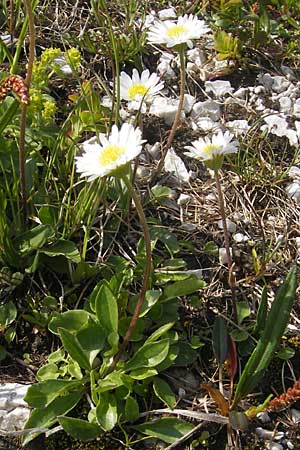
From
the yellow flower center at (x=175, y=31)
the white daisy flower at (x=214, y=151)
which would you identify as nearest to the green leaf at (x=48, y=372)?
the white daisy flower at (x=214, y=151)

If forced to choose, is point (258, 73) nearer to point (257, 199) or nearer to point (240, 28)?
point (240, 28)

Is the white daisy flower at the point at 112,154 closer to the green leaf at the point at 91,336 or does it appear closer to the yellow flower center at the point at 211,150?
the yellow flower center at the point at 211,150

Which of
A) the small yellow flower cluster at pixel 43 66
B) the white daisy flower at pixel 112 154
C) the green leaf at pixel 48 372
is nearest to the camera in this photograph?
the white daisy flower at pixel 112 154

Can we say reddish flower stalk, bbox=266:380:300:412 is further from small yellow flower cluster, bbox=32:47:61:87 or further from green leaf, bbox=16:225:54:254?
small yellow flower cluster, bbox=32:47:61:87

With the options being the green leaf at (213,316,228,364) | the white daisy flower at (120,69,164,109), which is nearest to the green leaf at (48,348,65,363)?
the green leaf at (213,316,228,364)

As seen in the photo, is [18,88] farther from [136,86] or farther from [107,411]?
[107,411]

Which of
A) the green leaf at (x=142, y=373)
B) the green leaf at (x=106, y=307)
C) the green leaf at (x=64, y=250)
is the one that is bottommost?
the green leaf at (x=142, y=373)
